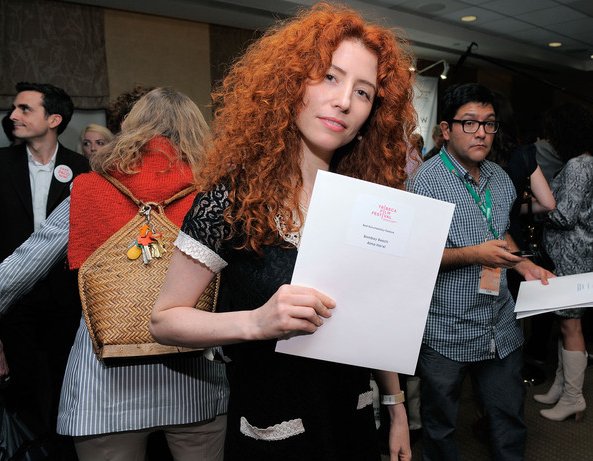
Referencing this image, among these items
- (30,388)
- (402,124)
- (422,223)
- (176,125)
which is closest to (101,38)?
(30,388)

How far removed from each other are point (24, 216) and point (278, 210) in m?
2.05

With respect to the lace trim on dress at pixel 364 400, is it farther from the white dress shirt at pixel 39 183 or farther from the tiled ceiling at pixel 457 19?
the tiled ceiling at pixel 457 19

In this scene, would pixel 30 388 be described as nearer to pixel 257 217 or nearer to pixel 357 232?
pixel 257 217

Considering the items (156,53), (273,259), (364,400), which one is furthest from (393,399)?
(156,53)

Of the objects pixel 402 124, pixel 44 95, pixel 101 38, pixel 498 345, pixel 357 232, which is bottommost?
pixel 498 345

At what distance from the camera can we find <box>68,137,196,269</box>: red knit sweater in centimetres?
119

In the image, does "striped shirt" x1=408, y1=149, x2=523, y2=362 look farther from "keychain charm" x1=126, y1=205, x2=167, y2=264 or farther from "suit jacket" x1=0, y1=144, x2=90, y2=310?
"suit jacket" x1=0, y1=144, x2=90, y2=310

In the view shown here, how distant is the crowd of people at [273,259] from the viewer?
89 cm

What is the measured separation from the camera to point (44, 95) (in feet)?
8.91

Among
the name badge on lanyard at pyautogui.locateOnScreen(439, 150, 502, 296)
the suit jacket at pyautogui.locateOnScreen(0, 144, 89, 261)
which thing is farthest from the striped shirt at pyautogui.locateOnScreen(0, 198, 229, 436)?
the suit jacket at pyautogui.locateOnScreen(0, 144, 89, 261)

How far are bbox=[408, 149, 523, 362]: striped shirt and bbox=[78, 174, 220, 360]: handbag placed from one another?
40.6 inches

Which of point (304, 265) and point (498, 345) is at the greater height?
point (304, 265)

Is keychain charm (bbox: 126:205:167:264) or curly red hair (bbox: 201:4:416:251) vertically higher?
curly red hair (bbox: 201:4:416:251)

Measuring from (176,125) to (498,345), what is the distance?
1.39 metres
